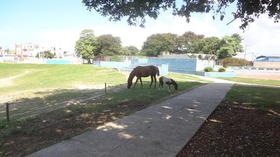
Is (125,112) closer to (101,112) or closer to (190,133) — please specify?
(101,112)

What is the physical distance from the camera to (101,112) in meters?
5.82

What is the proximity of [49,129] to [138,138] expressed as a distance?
2.19 metres

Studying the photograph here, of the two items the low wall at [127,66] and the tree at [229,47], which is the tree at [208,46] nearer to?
the tree at [229,47]

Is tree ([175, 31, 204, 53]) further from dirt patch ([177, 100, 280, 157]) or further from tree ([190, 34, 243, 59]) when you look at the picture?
dirt patch ([177, 100, 280, 157])

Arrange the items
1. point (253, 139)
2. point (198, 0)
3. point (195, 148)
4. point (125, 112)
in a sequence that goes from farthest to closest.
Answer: point (198, 0)
point (125, 112)
point (253, 139)
point (195, 148)

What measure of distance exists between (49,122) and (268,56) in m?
68.5

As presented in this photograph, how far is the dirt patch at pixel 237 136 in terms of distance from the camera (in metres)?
3.16

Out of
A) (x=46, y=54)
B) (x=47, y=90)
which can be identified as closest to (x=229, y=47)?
(x=47, y=90)

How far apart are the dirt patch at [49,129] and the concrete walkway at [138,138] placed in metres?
0.30

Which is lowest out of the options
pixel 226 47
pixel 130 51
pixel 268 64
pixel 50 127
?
pixel 50 127

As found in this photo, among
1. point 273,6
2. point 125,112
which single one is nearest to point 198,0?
point 273,6

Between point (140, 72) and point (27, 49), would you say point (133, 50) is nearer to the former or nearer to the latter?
point (27, 49)

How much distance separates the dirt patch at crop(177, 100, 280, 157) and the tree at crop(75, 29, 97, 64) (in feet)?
198

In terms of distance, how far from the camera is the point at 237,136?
3.84 m
